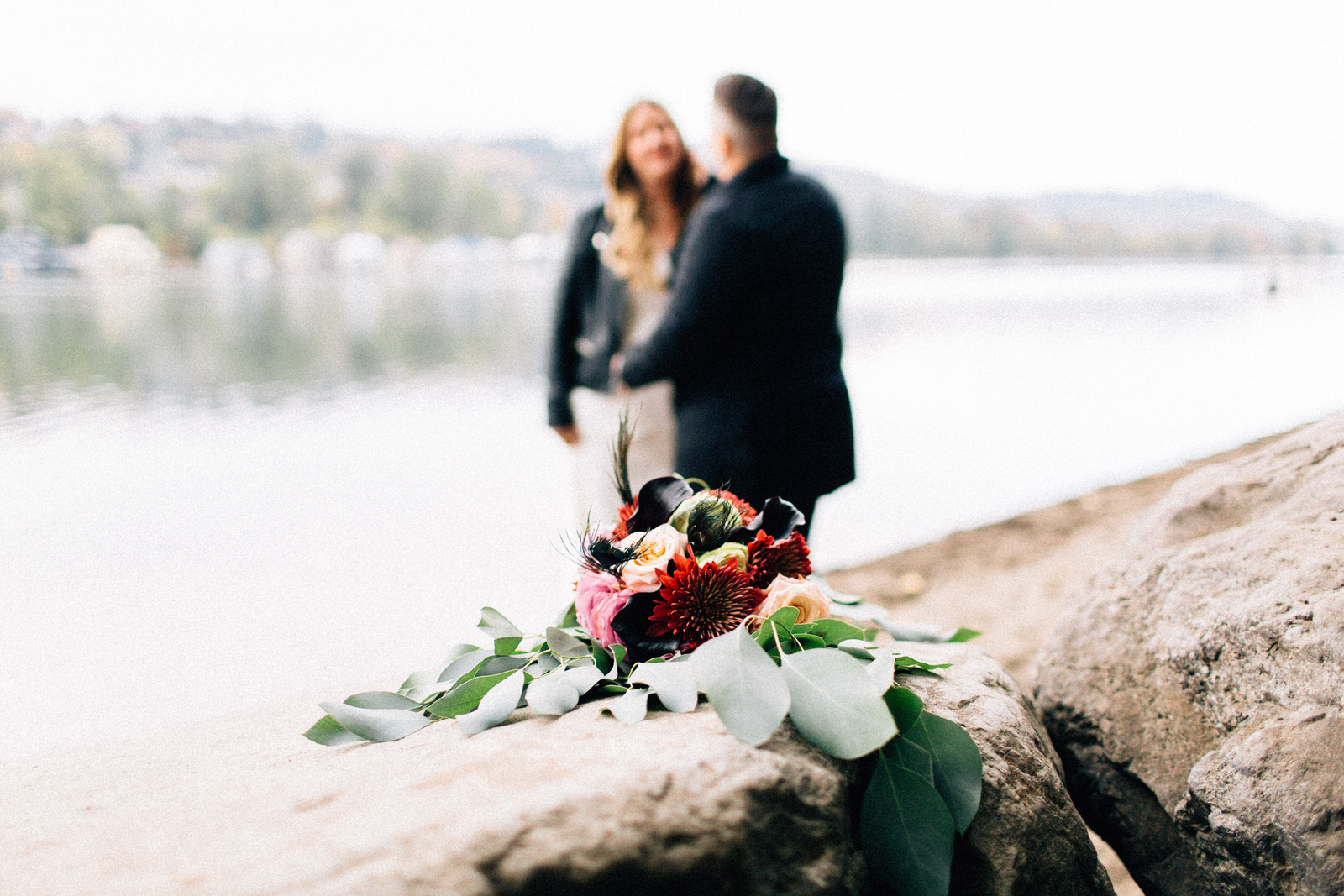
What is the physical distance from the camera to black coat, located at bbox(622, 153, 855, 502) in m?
1.43

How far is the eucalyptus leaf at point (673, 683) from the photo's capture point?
2.37 ft

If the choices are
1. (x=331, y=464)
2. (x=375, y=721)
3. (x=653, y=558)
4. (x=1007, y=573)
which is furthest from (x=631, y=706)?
(x=331, y=464)

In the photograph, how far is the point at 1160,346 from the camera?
29.3 feet

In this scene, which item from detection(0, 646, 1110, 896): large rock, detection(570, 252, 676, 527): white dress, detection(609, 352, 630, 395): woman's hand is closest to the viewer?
detection(0, 646, 1110, 896): large rock

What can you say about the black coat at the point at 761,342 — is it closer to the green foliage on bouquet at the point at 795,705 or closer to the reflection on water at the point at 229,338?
the green foliage on bouquet at the point at 795,705

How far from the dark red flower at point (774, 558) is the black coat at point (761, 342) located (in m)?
0.62

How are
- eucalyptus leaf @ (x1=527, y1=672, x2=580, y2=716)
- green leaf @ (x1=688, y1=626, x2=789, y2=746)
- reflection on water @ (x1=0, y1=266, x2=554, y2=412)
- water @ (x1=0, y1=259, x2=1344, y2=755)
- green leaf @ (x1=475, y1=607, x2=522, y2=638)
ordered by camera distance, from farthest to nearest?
reflection on water @ (x1=0, y1=266, x2=554, y2=412), water @ (x1=0, y1=259, x2=1344, y2=755), green leaf @ (x1=475, y1=607, x2=522, y2=638), eucalyptus leaf @ (x1=527, y1=672, x2=580, y2=716), green leaf @ (x1=688, y1=626, x2=789, y2=746)

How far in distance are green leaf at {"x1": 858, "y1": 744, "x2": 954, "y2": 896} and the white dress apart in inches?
40.1

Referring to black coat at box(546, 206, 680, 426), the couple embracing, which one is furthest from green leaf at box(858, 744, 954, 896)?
black coat at box(546, 206, 680, 426)

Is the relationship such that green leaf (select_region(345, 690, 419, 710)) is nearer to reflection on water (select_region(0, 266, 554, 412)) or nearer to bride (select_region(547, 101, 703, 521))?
bride (select_region(547, 101, 703, 521))

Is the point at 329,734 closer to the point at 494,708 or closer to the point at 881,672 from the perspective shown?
the point at 494,708

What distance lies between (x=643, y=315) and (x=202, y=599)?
1895 mm

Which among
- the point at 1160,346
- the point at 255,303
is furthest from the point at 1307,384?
the point at 255,303

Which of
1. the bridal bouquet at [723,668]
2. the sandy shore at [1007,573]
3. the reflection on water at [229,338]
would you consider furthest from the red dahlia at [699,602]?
the reflection on water at [229,338]
